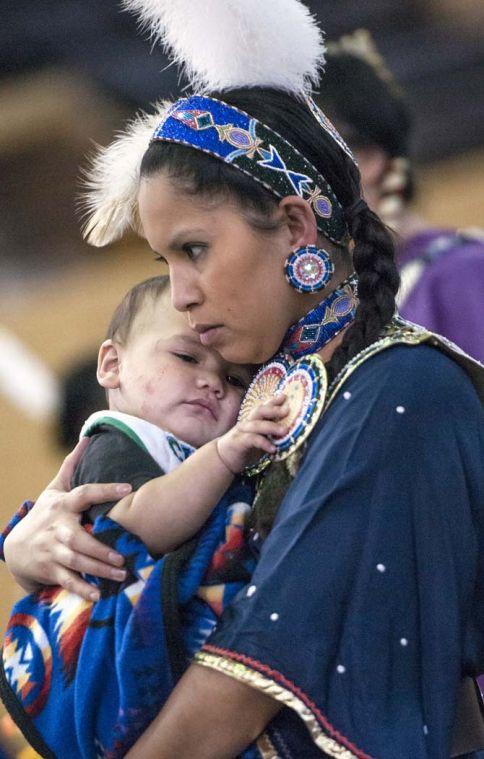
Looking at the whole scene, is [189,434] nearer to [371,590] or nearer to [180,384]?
[180,384]

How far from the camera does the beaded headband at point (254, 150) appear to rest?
2.35 meters

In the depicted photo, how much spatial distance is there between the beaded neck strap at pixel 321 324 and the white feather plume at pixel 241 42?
0.36m

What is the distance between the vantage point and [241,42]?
7.95ft

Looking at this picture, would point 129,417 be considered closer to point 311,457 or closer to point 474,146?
point 311,457

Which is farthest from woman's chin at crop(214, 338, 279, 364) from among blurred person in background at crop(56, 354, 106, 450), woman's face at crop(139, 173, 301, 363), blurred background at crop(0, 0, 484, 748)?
blurred background at crop(0, 0, 484, 748)

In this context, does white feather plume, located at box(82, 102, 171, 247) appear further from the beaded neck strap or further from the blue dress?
A: the blue dress

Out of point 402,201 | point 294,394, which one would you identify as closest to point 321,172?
point 294,394

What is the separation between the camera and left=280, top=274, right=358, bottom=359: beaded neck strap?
2.38 meters

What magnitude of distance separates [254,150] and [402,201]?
1973 mm

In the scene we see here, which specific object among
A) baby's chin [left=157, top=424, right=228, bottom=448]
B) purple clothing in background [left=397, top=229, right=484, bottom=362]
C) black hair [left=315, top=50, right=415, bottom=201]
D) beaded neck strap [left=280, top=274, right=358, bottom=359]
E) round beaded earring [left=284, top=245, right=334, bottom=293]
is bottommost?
baby's chin [left=157, top=424, right=228, bottom=448]

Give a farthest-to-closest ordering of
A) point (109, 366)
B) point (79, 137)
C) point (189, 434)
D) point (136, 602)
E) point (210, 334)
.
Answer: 1. point (79, 137)
2. point (109, 366)
3. point (189, 434)
4. point (210, 334)
5. point (136, 602)

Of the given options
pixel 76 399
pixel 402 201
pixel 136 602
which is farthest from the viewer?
pixel 76 399

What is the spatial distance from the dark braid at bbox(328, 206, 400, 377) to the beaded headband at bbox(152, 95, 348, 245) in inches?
1.8

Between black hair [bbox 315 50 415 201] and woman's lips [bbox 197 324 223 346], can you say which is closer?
woman's lips [bbox 197 324 223 346]
